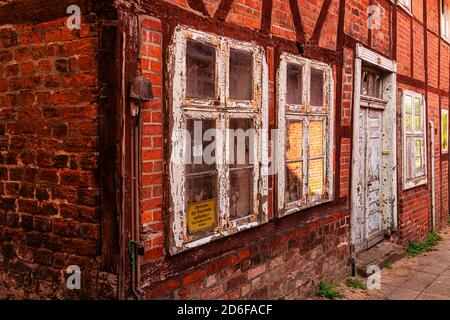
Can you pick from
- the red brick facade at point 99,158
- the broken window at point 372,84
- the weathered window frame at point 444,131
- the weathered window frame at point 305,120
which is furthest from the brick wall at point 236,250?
the weathered window frame at point 444,131

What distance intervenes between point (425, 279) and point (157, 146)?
176 inches

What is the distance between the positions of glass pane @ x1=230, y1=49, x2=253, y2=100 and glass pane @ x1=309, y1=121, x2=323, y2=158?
1.18 meters

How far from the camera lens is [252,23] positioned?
3.80m

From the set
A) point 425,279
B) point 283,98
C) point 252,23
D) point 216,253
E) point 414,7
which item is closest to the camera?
point 216,253

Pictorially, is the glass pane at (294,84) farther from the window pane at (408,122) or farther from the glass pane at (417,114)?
the glass pane at (417,114)

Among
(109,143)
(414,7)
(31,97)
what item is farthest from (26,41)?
(414,7)

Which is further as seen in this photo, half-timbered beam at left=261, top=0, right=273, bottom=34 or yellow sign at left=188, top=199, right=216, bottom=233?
half-timbered beam at left=261, top=0, right=273, bottom=34

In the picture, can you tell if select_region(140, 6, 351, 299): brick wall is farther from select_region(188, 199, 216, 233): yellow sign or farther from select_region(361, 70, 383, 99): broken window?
select_region(361, 70, 383, 99): broken window

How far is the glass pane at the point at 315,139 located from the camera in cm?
470

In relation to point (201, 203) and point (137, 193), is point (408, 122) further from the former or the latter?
point (137, 193)

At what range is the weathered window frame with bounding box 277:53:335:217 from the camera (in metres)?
4.17

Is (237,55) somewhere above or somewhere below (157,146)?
above

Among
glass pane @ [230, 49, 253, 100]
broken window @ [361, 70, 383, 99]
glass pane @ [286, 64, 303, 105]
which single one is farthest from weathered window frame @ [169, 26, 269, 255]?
broken window @ [361, 70, 383, 99]

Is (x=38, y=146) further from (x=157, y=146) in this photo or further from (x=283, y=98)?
(x=283, y=98)
